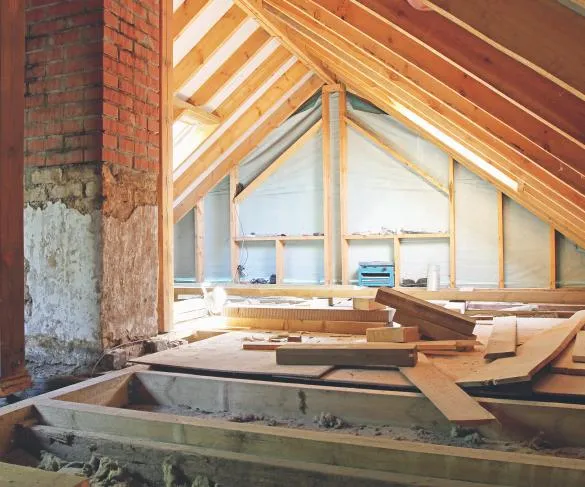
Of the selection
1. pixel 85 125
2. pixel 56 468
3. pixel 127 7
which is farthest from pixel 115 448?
pixel 127 7

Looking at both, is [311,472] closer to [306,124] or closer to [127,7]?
[127,7]

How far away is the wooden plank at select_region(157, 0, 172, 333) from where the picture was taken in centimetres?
331

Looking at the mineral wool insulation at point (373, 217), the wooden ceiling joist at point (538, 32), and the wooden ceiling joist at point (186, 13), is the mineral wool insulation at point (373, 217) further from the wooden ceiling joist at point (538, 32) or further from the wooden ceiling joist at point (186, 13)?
the wooden ceiling joist at point (538, 32)

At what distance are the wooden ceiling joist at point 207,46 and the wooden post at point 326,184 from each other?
2.68m

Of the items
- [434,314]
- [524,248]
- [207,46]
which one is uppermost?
[207,46]

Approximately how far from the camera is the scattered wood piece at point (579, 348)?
2232 mm

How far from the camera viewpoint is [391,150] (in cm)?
745

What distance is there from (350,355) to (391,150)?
5.48m

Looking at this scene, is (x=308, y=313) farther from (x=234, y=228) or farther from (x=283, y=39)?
(x=234, y=228)

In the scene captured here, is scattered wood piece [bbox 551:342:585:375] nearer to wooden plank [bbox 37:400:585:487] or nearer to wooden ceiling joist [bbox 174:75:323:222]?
wooden plank [bbox 37:400:585:487]

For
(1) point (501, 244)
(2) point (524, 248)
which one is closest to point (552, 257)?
(2) point (524, 248)

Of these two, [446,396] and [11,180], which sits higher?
[11,180]

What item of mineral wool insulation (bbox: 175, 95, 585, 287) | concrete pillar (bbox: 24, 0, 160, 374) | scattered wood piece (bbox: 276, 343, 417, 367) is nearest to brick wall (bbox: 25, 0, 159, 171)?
concrete pillar (bbox: 24, 0, 160, 374)

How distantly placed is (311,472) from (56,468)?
3.05ft
